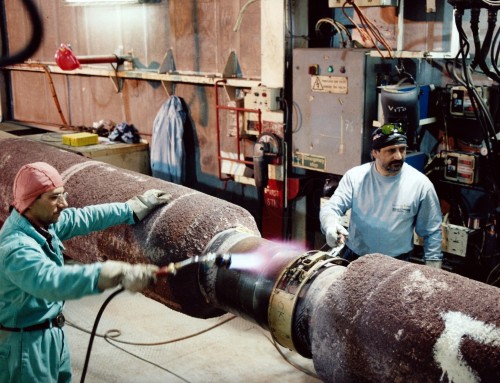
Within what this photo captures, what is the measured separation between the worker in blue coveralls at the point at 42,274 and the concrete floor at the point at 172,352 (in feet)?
3.52

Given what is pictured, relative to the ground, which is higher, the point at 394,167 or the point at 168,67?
the point at 168,67

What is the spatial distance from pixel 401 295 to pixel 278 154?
3906mm

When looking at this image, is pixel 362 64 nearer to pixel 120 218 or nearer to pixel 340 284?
pixel 120 218

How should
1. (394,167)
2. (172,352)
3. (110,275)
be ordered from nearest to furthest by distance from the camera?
(110,275), (394,167), (172,352)

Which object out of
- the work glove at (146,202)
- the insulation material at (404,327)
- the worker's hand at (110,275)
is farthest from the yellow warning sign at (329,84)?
the worker's hand at (110,275)

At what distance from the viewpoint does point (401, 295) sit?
212cm

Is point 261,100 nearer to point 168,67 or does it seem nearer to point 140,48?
point 168,67

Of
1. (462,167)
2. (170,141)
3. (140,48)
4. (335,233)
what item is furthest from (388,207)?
(140,48)

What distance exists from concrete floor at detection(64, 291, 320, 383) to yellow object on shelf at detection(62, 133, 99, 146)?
254 cm

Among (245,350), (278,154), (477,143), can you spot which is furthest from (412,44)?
(245,350)

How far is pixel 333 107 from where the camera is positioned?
5.31 m

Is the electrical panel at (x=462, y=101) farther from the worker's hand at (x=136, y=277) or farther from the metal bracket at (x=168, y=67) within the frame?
the metal bracket at (x=168, y=67)

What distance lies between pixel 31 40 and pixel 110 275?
8385 mm

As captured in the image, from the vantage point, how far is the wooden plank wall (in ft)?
21.4
